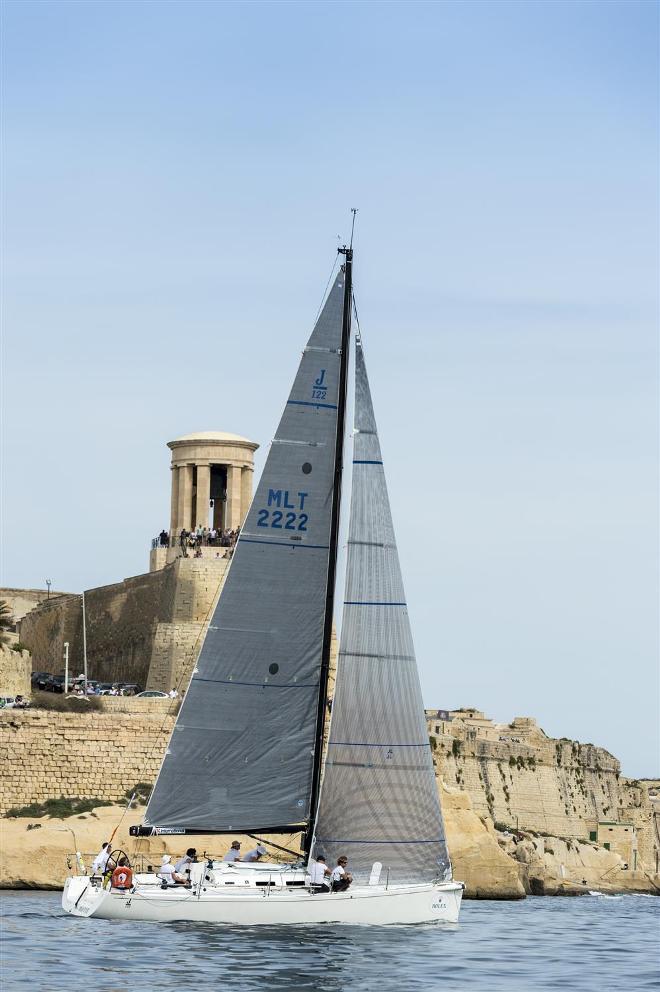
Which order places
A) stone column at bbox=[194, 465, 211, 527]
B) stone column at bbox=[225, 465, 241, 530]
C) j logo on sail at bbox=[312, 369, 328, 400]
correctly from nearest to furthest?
j logo on sail at bbox=[312, 369, 328, 400], stone column at bbox=[225, 465, 241, 530], stone column at bbox=[194, 465, 211, 527]

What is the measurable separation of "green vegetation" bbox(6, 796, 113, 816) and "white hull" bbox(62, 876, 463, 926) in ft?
53.3

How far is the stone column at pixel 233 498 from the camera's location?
57938mm

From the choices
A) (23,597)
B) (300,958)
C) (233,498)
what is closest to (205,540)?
(233,498)

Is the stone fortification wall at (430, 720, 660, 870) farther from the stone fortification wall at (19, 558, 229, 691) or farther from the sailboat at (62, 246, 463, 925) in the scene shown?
the sailboat at (62, 246, 463, 925)

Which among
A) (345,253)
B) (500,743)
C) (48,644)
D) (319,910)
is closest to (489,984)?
(319,910)

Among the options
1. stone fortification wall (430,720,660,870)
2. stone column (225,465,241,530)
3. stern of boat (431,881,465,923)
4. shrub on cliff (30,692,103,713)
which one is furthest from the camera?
stone column (225,465,241,530)

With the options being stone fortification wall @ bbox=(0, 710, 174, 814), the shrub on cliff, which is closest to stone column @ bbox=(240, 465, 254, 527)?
the shrub on cliff

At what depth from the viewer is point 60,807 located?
44.0 metres

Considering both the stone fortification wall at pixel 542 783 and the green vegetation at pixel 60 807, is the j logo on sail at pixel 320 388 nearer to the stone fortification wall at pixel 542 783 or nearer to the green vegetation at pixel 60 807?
the green vegetation at pixel 60 807

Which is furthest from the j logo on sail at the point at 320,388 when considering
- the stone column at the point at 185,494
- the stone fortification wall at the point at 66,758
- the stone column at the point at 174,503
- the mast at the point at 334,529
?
the stone column at the point at 174,503

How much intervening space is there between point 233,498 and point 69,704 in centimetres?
1140

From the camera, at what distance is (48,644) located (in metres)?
65.4

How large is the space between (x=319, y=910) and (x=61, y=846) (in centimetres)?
1351

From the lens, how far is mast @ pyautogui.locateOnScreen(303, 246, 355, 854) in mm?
28156
